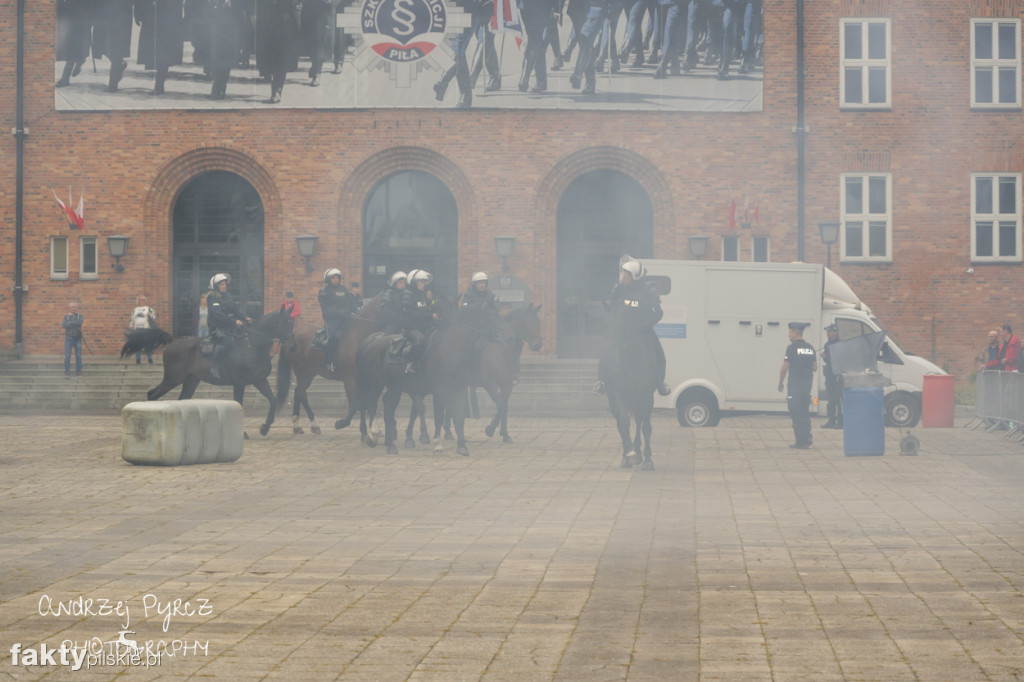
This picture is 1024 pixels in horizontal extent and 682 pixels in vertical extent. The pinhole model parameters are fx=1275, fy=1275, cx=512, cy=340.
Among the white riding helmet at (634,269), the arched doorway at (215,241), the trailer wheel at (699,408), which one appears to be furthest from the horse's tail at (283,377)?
the arched doorway at (215,241)

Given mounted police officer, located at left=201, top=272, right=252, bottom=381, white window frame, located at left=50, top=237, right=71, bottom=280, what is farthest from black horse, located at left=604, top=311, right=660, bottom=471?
white window frame, located at left=50, top=237, right=71, bottom=280

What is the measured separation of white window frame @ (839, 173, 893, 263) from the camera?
98.9ft

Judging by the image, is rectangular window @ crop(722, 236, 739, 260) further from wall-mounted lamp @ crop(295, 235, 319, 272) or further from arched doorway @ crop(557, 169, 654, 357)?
wall-mounted lamp @ crop(295, 235, 319, 272)

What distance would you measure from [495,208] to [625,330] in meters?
17.0

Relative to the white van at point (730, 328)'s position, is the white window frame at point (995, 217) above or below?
above

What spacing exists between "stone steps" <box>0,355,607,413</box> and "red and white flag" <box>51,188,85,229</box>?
357cm

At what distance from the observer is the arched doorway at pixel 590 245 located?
31.4 meters

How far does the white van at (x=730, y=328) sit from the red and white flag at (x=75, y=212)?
50.5ft

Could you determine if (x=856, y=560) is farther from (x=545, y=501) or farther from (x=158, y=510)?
(x=158, y=510)

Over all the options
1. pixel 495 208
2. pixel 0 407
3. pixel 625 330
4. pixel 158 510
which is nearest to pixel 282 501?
pixel 158 510

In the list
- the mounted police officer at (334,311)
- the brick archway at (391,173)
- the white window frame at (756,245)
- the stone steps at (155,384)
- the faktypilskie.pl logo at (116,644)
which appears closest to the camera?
the faktypilskie.pl logo at (116,644)

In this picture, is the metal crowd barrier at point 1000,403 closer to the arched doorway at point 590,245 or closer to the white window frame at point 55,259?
the arched doorway at point 590,245

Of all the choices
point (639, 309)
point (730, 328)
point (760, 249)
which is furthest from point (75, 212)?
point (639, 309)

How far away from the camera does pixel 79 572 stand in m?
7.36
